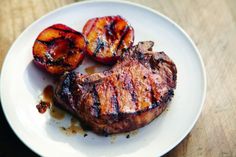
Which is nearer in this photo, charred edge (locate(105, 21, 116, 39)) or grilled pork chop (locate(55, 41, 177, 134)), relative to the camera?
grilled pork chop (locate(55, 41, 177, 134))

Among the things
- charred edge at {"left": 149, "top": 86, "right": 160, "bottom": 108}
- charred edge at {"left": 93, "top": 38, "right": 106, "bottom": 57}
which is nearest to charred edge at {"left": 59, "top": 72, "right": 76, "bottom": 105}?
charred edge at {"left": 93, "top": 38, "right": 106, "bottom": 57}

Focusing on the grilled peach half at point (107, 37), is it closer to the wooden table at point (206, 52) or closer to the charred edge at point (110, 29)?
the charred edge at point (110, 29)

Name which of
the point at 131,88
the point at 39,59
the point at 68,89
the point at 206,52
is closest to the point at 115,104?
the point at 131,88

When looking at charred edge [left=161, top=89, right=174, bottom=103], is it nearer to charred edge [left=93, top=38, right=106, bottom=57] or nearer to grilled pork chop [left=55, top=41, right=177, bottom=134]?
grilled pork chop [left=55, top=41, right=177, bottom=134]

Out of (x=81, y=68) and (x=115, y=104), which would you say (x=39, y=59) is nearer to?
(x=81, y=68)

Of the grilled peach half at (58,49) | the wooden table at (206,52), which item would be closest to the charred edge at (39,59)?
the grilled peach half at (58,49)

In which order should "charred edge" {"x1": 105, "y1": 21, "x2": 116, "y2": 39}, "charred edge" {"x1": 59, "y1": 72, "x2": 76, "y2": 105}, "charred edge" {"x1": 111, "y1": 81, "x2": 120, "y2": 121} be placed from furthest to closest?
"charred edge" {"x1": 105, "y1": 21, "x2": 116, "y2": 39} < "charred edge" {"x1": 59, "y1": 72, "x2": 76, "y2": 105} < "charred edge" {"x1": 111, "y1": 81, "x2": 120, "y2": 121}
